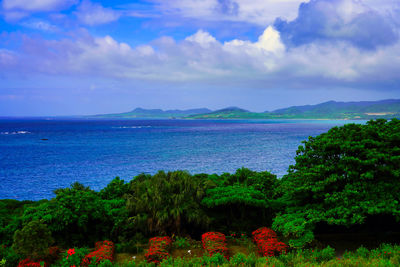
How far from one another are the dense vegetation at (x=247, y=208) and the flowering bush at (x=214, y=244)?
766 millimetres

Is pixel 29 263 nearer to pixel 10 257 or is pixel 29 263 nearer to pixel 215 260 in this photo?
pixel 10 257

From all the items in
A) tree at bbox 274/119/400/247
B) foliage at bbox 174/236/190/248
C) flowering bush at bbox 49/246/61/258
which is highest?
tree at bbox 274/119/400/247

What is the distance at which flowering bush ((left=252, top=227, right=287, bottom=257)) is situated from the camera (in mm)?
9828

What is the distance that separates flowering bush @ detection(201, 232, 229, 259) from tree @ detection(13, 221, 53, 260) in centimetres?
597

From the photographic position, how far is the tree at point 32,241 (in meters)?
9.17

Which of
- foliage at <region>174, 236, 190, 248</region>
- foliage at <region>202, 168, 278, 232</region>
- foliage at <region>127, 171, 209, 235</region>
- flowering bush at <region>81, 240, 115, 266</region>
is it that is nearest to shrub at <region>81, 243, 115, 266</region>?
flowering bush at <region>81, 240, 115, 266</region>

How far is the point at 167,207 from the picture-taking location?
1252 centimetres

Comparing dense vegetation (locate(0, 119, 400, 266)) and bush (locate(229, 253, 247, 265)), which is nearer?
bush (locate(229, 253, 247, 265))

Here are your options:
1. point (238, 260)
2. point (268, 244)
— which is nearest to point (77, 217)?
point (238, 260)

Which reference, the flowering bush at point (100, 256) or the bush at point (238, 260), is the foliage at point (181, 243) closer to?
the flowering bush at point (100, 256)

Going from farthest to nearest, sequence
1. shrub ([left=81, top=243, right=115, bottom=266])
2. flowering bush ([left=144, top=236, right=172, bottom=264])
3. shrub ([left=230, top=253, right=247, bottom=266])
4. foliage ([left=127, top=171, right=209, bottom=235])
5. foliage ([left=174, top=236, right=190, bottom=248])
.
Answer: foliage ([left=127, top=171, right=209, bottom=235]), foliage ([left=174, top=236, right=190, bottom=248]), flowering bush ([left=144, top=236, right=172, bottom=264]), shrub ([left=81, top=243, right=115, bottom=266]), shrub ([left=230, top=253, right=247, bottom=266])

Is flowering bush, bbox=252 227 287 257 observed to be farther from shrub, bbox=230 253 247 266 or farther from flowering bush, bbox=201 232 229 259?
flowering bush, bbox=201 232 229 259

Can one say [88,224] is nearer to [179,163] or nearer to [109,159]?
[179,163]

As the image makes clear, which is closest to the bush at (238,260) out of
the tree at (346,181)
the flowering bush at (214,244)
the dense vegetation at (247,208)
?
the dense vegetation at (247,208)
